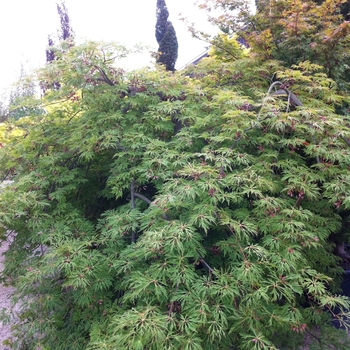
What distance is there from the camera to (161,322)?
1443 millimetres

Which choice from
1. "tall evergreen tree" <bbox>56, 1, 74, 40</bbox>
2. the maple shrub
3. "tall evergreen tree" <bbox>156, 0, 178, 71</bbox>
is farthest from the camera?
"tall evergreen tree" <bbox>56, 1, 74, 40</bbox>

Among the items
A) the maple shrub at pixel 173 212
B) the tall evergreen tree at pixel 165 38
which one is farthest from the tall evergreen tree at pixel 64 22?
the maple shrub at pixel 173 212

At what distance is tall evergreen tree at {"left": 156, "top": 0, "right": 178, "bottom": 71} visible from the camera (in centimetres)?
993

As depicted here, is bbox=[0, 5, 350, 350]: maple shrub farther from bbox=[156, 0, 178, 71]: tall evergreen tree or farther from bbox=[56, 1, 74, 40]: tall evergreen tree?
bbox=[56, 1, 74, 40]: tall evergreen tree

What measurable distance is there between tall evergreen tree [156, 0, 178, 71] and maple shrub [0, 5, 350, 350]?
6906mm

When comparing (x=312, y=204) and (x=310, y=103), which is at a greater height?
(x=310, y=103)

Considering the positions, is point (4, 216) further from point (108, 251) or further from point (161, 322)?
point (161, 322)

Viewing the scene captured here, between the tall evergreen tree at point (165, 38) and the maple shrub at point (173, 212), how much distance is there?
6.91 metres

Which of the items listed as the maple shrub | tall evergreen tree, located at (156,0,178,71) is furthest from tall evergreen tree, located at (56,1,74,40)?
the maple shrub

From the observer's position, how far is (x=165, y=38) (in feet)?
33.7

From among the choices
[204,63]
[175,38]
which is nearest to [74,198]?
[204,63]

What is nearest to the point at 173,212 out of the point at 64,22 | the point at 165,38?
the point at 165,38

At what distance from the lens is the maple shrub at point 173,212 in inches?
64.3

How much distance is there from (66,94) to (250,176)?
1840 mm
